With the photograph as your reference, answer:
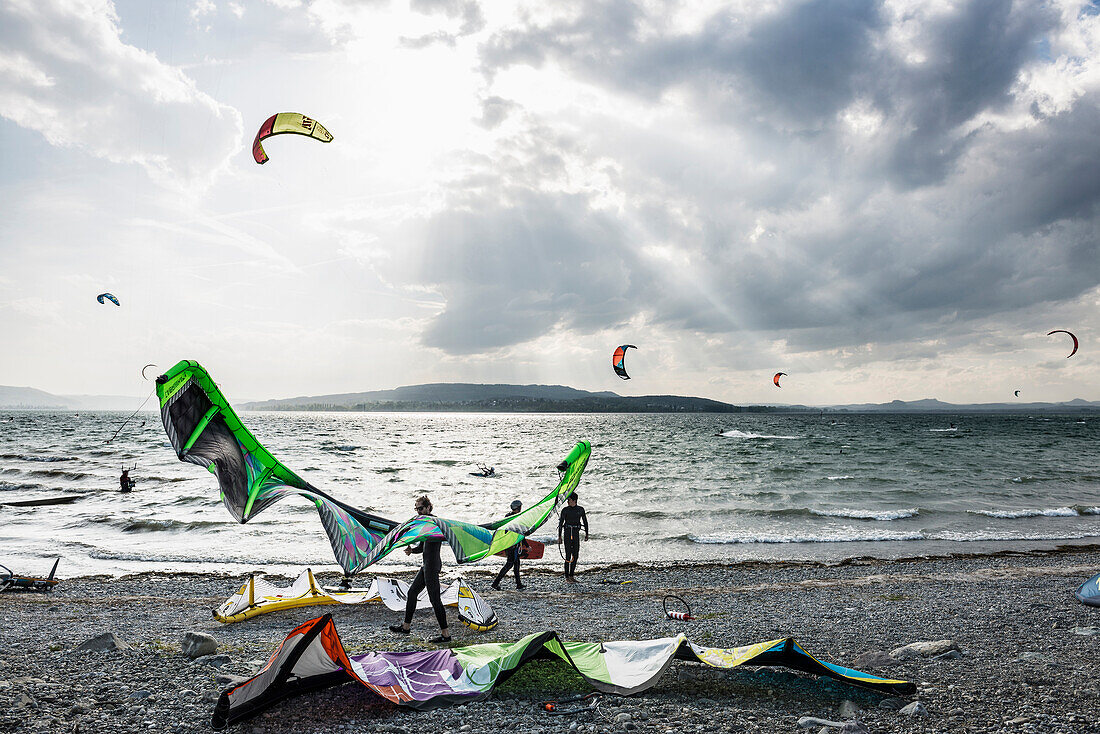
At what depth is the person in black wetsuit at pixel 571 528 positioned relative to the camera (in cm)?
1173

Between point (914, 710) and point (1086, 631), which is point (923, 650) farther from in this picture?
point (1086, 631)

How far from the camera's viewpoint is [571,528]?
1201 centimetres

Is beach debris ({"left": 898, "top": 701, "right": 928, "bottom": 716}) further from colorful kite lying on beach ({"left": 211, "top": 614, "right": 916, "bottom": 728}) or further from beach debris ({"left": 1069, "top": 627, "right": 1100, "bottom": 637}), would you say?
beach debris ({"left": 1069, "top": 627, "right": 1100, "bottom": 637})

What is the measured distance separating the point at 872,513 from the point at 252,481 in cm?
2248

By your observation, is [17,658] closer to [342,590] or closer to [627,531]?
[342,590]

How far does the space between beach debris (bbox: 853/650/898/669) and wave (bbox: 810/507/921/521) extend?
16565 mm

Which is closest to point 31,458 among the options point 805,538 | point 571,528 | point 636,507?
point 636,507

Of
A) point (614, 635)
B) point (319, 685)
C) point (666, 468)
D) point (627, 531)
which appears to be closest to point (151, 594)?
point (319, 685)

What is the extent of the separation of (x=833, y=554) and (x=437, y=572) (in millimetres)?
12695

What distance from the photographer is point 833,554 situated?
15.7 m

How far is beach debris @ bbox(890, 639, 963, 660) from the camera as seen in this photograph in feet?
21.5

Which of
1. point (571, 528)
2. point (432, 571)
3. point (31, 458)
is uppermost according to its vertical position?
point (432, 571)

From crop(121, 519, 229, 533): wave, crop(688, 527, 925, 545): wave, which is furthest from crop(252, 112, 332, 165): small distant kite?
crop(688, 527, 925, 545): wave

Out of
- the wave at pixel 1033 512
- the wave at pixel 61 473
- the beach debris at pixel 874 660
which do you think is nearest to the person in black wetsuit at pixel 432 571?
the beach debris at pixel 874 660
